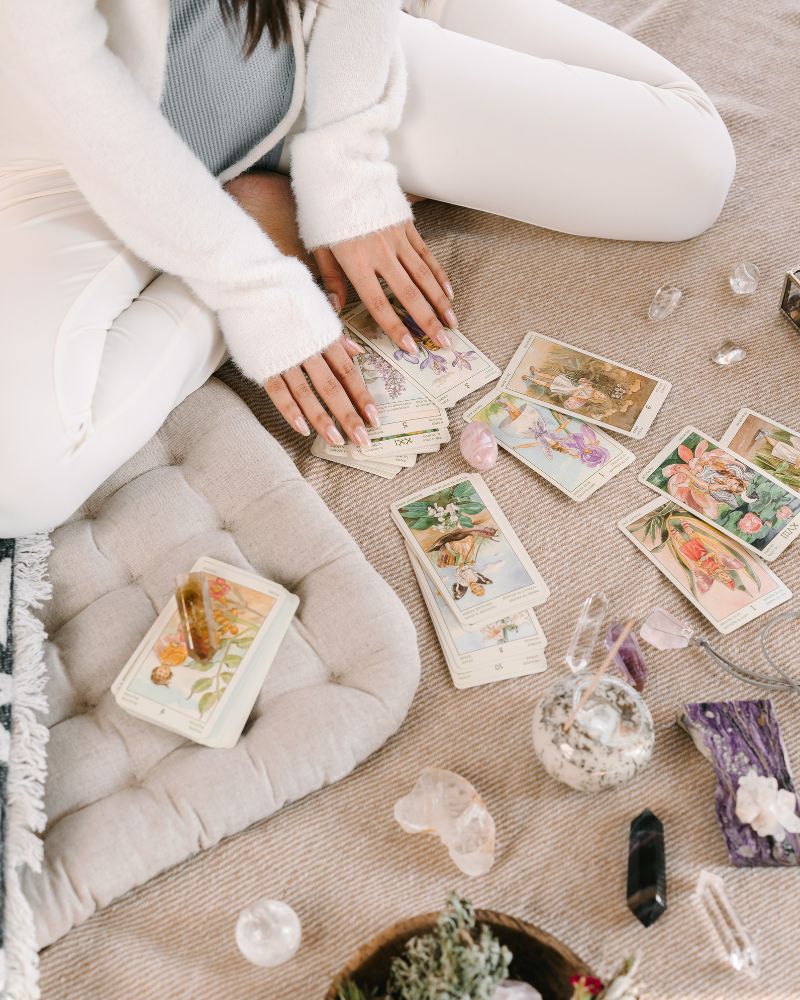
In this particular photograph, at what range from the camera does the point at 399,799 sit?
39.0 inches

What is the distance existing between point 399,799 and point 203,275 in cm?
79

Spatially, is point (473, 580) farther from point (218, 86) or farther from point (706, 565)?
point (218, 86)

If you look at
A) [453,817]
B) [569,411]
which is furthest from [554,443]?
[453,817]

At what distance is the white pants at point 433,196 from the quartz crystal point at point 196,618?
0.24 meters

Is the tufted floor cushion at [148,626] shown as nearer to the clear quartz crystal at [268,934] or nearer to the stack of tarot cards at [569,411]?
the clear quartz crystal at [268,934]

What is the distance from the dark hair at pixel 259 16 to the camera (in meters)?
0.90

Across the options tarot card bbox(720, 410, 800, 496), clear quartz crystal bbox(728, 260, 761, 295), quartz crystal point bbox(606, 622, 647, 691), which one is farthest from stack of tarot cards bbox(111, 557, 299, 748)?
clear quartz crystal bbox(728, 260, 761, 295)

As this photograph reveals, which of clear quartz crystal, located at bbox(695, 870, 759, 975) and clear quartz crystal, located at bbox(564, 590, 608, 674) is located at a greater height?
clear quartz crystal, located at bbox(564, 590, 608, 674)

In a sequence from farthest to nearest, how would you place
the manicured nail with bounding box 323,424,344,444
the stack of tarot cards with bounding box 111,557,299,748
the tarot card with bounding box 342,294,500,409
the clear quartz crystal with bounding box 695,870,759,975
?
the tarot card with bounding box 342,294,500,409
the manicured nail with bounding box 323,424,344,444
the stack of tarot cards with bounding box 111,557,299,748
the clear quartz crystal with bounding box 695,870,759,975

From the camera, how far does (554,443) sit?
1.29m

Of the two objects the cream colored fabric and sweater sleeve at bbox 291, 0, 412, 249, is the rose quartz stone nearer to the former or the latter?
the cream colored fabric

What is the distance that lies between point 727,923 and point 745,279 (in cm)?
111

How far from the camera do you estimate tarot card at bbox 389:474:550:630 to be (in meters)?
1.14

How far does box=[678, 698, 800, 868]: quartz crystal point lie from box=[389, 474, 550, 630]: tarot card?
0.92ft
